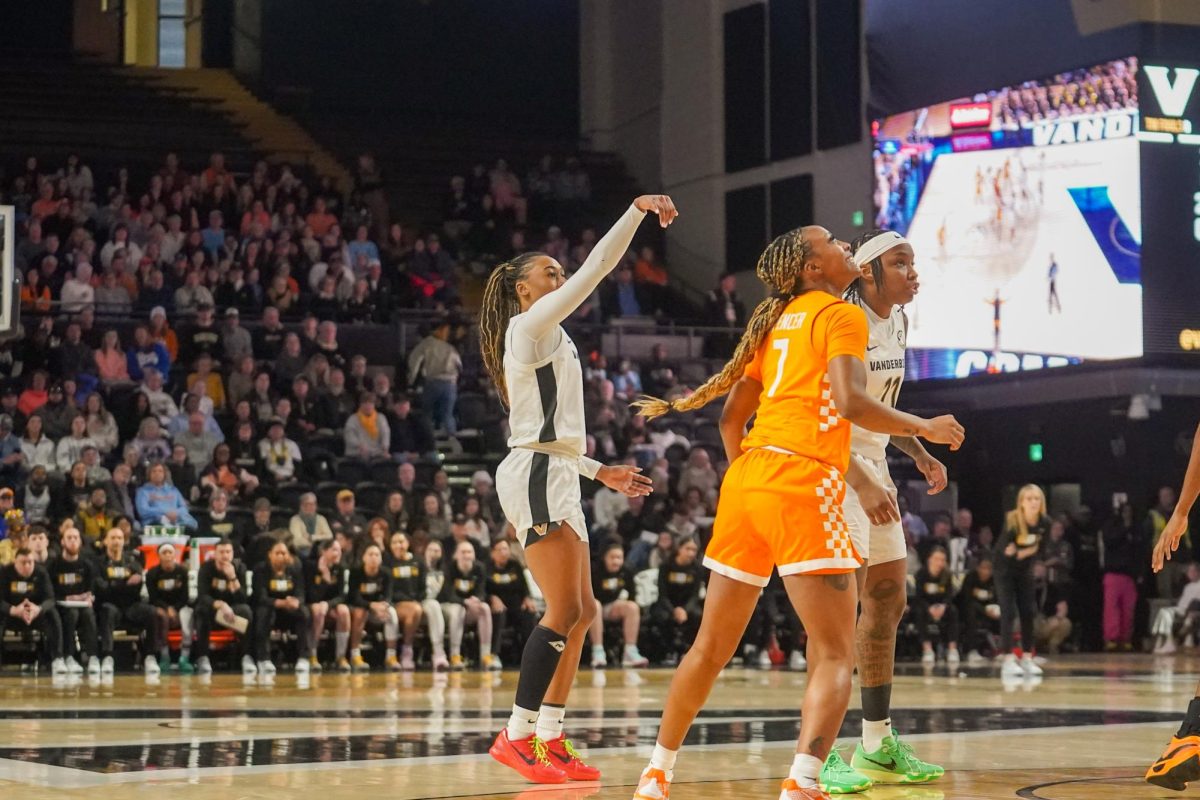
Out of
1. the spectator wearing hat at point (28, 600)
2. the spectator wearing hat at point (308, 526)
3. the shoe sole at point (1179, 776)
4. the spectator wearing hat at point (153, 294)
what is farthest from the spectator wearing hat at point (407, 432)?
the shoe sole at point (1179, 776)

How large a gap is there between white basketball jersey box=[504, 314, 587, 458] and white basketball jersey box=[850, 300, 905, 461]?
1.03m

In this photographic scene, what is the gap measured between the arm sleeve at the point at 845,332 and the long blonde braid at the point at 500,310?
1.80m

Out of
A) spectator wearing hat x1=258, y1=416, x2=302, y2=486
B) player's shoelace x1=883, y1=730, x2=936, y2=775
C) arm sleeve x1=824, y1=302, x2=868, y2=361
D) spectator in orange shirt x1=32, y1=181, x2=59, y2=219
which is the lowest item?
player's shoelace x1=883, y1=730, x2=936, y2=775

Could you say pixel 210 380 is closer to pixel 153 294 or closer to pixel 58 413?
pixel 153 294

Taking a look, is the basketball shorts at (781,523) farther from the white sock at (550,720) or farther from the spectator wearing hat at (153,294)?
the spectator wearing hat at (153,294)

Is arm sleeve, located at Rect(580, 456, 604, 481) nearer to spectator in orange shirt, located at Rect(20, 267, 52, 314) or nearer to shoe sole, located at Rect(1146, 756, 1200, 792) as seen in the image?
shoe sole, located at Rect(1146, 756, 1200, 792)

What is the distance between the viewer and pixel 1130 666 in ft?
50.4

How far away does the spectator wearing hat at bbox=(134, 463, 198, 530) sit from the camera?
14.9m

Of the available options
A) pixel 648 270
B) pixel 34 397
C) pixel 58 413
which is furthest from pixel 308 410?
pixel 648 270

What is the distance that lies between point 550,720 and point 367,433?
10.8 metres

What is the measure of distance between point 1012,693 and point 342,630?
5.65 m

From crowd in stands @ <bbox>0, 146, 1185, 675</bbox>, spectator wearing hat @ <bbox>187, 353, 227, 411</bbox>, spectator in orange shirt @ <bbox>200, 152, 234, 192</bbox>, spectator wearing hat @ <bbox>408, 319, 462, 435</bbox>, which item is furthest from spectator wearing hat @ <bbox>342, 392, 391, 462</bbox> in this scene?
spectator in orange shirt @ <bbox>200, 152, 234, 192</bbox>

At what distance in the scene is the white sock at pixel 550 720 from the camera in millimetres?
6484

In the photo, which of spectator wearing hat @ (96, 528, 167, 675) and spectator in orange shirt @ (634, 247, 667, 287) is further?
spectator in orange shirt @ (634, 247, 667, 287)
